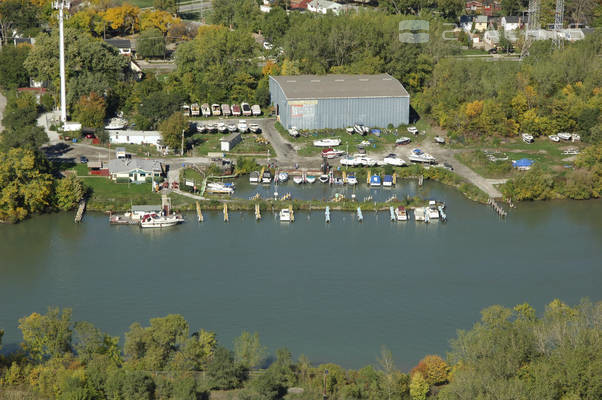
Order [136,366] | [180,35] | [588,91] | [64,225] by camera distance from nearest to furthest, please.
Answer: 1. [136,366]
2. [64,225]
3. [588,91]
4. [180,35]

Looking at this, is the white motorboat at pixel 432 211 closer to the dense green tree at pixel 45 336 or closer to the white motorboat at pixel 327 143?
the white motorboat at pixel 327 143

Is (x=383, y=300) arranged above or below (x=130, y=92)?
below

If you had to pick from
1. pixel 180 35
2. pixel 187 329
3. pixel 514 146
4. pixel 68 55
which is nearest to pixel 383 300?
pixel 187 329

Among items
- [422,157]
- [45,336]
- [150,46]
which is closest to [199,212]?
[422,157]

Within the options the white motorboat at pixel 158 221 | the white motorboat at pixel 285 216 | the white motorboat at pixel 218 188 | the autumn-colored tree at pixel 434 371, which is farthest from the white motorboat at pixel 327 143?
the autumn-colored tree at pixel 434 371

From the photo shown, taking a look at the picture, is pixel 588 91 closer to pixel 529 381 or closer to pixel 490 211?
pixel 490 211

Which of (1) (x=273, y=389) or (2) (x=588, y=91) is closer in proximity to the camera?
(1) (x=273, y=389)

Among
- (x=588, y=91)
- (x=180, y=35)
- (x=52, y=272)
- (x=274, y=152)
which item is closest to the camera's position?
(x=52, y=272)

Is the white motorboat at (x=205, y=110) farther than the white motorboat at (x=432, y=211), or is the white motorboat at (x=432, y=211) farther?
the white motorboat at (x=205, y=110)

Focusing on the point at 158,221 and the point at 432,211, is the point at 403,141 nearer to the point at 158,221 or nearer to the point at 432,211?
the point at 432,211
